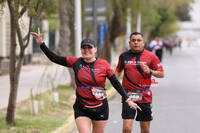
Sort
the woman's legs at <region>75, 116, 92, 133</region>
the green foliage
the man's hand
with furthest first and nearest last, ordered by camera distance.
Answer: the green foliage, the man's hand, the woman's legs at <region>75, 116, 92, 133</region>

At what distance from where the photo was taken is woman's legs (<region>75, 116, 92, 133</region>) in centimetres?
605

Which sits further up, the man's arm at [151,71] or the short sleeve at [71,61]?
the short sleeve at [71,61]

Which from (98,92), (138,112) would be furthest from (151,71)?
(98,92)

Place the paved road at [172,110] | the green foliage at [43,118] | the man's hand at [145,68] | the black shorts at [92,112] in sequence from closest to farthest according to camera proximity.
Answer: the black shorts at [92,112] → the man's hand at [145,68] → the green foliage at [43,118] → the paved road at [172,110]

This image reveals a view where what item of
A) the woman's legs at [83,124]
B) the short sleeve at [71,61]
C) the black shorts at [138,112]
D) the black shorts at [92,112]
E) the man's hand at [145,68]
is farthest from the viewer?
the black shorts at [138,112]

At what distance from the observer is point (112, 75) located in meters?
6.25

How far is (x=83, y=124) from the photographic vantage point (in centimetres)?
609

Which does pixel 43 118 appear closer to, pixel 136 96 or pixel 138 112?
pixel 138 112

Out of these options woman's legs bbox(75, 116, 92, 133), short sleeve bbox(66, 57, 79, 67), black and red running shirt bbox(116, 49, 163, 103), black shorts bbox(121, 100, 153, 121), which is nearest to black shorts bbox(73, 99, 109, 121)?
woman's legs bbox(75, 116, 92, 133)

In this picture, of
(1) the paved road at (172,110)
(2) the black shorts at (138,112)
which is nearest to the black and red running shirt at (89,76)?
(2) the black shorts at (138,112)

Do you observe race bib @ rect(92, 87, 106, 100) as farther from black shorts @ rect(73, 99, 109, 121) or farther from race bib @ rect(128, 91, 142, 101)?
race bib @ rect(128, 91, 142, 101)

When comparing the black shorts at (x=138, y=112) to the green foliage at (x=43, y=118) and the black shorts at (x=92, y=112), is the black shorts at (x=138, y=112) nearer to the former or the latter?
the black shorts at (x=92, y=112)

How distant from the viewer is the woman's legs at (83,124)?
238 inches

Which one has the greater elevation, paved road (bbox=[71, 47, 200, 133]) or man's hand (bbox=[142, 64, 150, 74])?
man's hand (bbox=[142, 64, 150, 74])
